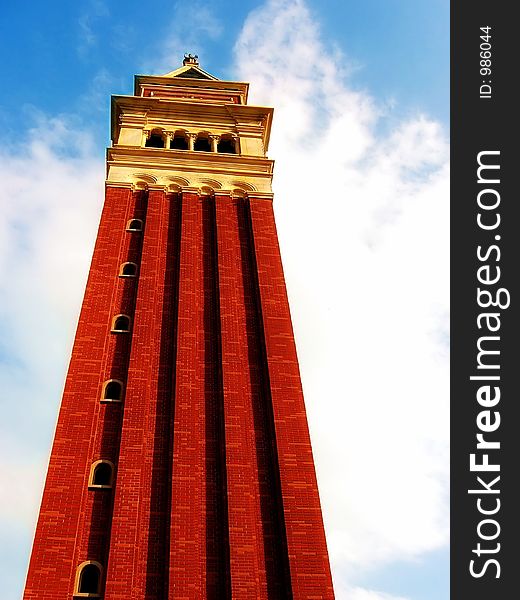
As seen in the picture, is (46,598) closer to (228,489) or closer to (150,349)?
(228,489)

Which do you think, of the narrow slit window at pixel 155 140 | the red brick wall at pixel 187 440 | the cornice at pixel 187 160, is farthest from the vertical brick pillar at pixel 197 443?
the narrow slit window at pixel 155 140

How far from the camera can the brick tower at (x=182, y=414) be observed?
54.5ft

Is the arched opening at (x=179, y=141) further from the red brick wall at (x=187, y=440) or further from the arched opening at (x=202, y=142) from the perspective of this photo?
the red brick wall at (x=187, y=440)

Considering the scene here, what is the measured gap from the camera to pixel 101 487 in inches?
728

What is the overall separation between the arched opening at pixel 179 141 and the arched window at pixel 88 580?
20.5 m

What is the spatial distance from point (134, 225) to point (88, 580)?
574 inches

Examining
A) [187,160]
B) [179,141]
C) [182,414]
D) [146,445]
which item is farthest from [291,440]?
[179,141]

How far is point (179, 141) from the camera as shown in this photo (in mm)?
33969

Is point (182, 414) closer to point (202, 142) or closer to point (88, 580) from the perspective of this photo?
point (88, 580)

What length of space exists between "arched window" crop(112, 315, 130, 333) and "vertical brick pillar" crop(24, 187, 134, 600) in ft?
0.98

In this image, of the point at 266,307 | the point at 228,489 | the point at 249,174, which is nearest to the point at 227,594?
the point at 228,489

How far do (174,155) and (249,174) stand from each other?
319cm

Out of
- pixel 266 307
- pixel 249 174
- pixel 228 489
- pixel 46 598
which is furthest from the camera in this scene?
pixel 249 174

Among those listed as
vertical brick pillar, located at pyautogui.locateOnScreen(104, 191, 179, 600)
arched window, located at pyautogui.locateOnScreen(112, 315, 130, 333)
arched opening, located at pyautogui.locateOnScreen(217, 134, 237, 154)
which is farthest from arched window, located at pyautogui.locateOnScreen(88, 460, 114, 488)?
arched opening, located at pyautogui.locateOnScreen(217, 134, 237, 154)
